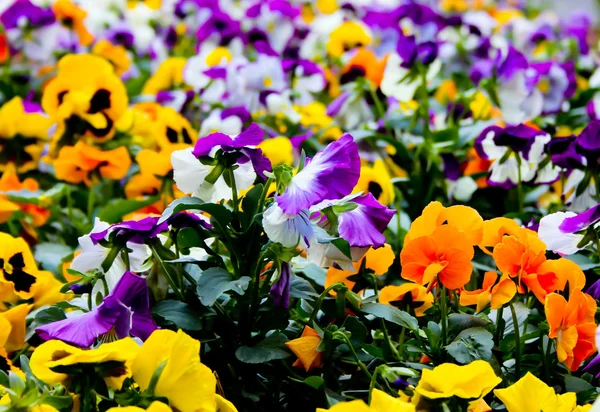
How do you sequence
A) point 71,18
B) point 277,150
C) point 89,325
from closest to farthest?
point 89,325 → point 277,150 → point 71,18

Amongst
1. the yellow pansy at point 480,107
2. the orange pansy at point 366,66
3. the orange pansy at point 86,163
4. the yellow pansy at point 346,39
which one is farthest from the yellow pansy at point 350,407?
the yellow pansy at point 346,39

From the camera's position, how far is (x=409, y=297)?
110cm

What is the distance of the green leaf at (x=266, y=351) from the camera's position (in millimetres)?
959

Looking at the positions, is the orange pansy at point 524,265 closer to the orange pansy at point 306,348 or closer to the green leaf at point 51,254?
the orange pansy at point 306,348

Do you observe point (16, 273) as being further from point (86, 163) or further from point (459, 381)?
point (459, 381)

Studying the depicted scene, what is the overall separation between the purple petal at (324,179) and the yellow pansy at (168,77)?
5.11ft

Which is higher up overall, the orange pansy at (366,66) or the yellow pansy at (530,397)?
the yellow pansy at (530,397)

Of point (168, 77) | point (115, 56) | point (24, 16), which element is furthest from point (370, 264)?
point (24, 16)

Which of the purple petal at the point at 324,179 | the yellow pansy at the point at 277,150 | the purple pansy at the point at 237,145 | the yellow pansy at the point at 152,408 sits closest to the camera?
the yellow pansy at the point at 152,408

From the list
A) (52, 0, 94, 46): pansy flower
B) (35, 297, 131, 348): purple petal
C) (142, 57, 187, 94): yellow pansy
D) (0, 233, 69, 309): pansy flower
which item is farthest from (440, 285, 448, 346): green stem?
(52, 0, 94, 46): pansy flower

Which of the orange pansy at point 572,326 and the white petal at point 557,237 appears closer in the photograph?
the orange pansy at point 572,326

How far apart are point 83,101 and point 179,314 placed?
75 centimetres

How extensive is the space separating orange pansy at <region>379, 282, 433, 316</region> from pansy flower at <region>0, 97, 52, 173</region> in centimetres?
95

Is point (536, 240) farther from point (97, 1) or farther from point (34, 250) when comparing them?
point (97, 1)
